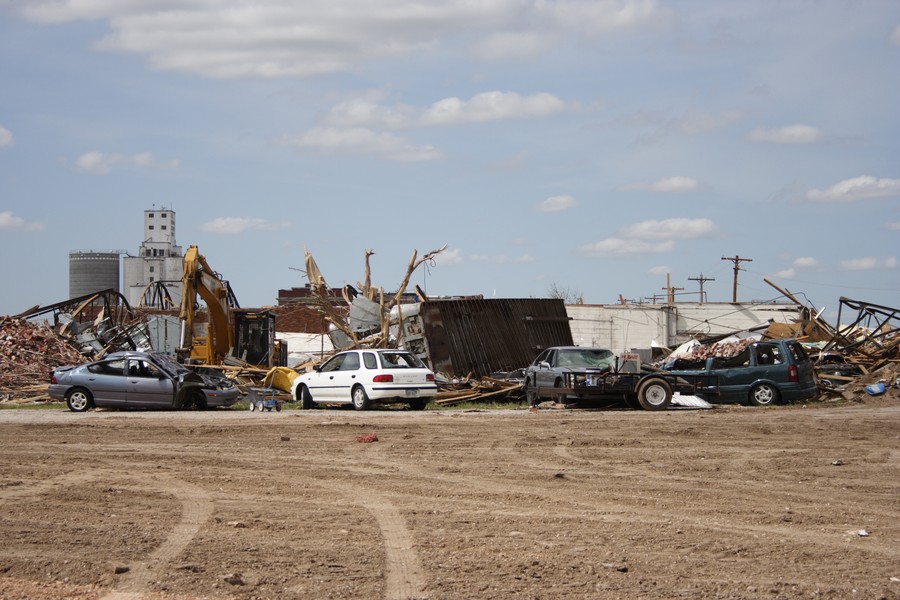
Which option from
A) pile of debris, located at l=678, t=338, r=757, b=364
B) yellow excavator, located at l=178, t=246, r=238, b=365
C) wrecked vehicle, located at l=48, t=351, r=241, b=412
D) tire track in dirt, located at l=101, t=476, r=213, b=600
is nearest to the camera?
tire track in dirt, located at l=101, t=476, r=213, b=600

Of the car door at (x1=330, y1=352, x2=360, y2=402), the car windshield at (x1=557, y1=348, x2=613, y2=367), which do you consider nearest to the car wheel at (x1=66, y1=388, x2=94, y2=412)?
the car door at (x1=330, y1=352, x2=360, y2=402)

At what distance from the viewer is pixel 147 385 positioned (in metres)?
24.4

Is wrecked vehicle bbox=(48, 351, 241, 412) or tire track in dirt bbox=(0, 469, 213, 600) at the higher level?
wrecked vehicle bbox=(48, 351, 241, 412)

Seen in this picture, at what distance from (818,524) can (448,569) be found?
3880mm

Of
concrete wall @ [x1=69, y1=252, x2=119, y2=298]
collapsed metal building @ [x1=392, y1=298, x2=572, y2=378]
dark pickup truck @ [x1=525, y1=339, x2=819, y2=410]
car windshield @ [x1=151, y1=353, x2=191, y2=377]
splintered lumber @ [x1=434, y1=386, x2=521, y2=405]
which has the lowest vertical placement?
splintered lumber @ [x1=434, y1=386, x2=521, y2=405]

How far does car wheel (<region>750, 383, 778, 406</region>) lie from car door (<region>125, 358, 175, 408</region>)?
13939 mm

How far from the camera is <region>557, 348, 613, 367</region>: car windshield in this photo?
24.3 metres

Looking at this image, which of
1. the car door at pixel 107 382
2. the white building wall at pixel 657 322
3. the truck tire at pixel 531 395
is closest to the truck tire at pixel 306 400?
the car door at pixel 107 382

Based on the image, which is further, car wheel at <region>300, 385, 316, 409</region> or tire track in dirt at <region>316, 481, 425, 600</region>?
car wheel at <region>300, 385, 316, 409</region>

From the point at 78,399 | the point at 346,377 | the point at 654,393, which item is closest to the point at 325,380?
the point at 346,377

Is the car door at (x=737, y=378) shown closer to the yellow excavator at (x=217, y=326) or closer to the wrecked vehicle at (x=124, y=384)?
the wrecked vehicle at (x=124, y=384)

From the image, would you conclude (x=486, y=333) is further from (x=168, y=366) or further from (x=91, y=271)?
(x=91, y=271)

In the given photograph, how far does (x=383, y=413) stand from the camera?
918 inches

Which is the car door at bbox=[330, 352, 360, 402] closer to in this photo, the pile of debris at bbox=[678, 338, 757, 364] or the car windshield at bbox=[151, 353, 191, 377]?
the car windshield at bbox=[151, 353, 191, 377]
